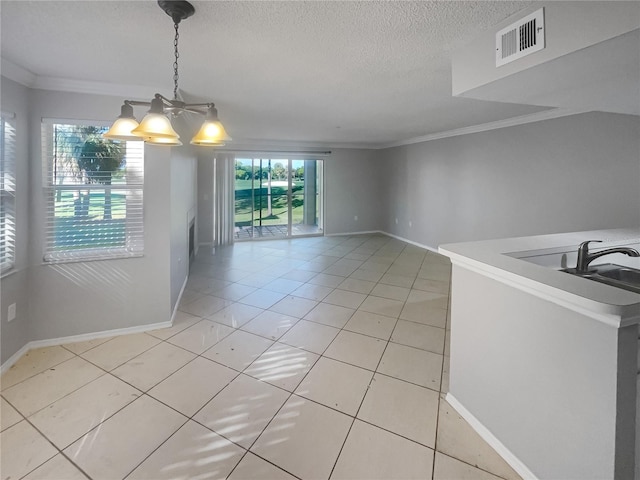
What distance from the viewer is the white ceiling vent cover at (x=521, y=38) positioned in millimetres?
1471

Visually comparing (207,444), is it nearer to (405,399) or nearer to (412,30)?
(405,399)

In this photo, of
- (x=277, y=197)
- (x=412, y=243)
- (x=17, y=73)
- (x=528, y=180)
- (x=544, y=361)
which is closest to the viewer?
(x=544, y=361)

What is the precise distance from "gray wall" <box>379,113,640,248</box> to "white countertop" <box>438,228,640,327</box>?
1.12 metres

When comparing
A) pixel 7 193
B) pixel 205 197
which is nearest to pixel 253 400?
pixel 7 193

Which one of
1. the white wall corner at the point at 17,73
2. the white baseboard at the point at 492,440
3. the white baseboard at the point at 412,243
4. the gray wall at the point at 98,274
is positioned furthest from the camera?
the white baseboard at the point at 412,243

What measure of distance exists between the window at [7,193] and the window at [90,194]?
0.71 ft

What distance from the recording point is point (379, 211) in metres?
8.14

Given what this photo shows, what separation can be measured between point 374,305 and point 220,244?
431cm

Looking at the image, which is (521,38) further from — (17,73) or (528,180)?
(17,73)

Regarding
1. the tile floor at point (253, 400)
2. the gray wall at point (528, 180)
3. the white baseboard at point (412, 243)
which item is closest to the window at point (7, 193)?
the tile floor at point (253, 400)

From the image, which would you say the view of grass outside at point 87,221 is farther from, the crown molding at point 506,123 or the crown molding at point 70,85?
the crown molding at point 506,123

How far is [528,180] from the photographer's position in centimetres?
406

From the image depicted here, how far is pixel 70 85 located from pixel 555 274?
3662 mm

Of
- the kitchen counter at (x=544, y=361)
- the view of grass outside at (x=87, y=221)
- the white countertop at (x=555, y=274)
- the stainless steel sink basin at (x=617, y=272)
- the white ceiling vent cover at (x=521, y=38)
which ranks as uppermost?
the white ceiling vent cover at (x=521, y=38)
